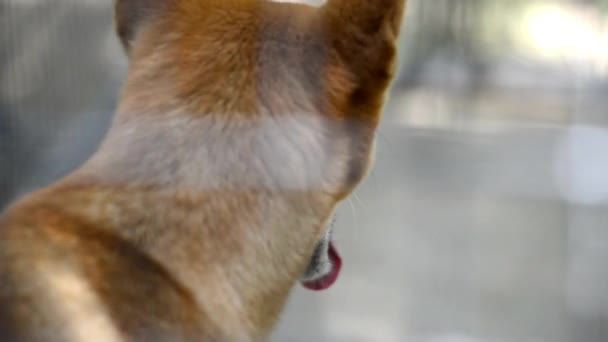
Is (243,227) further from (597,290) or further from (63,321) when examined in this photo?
(597,290)

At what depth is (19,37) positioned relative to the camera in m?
0.89

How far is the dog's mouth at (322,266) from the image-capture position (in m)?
0.66

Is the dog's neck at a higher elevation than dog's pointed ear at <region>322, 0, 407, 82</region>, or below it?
below

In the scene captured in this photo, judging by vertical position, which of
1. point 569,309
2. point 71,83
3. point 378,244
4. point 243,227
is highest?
point 243,227

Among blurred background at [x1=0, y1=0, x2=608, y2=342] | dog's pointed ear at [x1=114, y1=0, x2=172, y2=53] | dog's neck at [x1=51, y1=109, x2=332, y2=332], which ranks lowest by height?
blurred background at [x1=0, y1=0, x2=608, y2=342]

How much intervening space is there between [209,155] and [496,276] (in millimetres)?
806

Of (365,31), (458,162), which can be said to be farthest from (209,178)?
(458,162)

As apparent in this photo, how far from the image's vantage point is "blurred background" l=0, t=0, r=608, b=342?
911 mm

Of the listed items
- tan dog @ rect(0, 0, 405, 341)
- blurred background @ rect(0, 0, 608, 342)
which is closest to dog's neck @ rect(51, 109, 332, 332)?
tan dog @ rect(0, 0, 405, 341)

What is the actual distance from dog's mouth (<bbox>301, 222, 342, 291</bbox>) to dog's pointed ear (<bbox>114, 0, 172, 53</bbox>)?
0.75 ft

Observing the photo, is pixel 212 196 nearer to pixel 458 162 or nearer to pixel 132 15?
pixel 132 15

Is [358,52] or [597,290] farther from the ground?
[358,52]

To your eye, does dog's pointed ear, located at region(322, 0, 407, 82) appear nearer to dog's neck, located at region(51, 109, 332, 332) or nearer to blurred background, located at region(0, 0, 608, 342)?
dog's neck, located at region(51, 109, 332, 332)

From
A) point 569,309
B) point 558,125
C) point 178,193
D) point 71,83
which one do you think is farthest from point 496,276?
point 178,193
